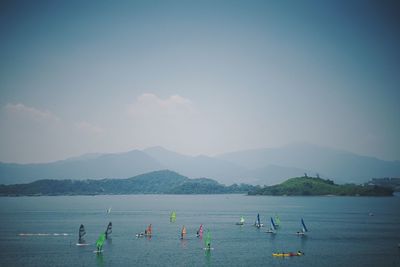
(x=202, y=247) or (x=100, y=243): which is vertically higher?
(x=100, y=243)

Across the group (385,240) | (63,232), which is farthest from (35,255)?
(385,240)

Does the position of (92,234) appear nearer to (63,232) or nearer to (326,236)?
(63,232)

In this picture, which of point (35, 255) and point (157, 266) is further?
point (35, 255)

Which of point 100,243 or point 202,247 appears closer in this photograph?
point 100,243

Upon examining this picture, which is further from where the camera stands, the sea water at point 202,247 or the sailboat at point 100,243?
the sailboat at point 100,243

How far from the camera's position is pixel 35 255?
92.1 meters

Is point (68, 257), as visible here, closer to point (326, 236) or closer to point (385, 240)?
point (326, 236)

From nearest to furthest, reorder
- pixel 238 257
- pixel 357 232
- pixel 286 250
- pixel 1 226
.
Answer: pixel 238 257 < pixel 286 250 < pixel 357 232 < pixel 1 226

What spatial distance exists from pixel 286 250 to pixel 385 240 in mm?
32155

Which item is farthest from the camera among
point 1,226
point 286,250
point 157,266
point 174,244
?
point 1,226

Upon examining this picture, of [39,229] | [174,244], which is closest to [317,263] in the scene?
[174,244]

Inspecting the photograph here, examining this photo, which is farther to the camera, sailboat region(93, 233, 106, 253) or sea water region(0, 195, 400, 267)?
sailboat region(93, 233, 106, 253)

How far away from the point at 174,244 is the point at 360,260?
46.0 meters

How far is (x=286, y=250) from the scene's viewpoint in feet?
329
